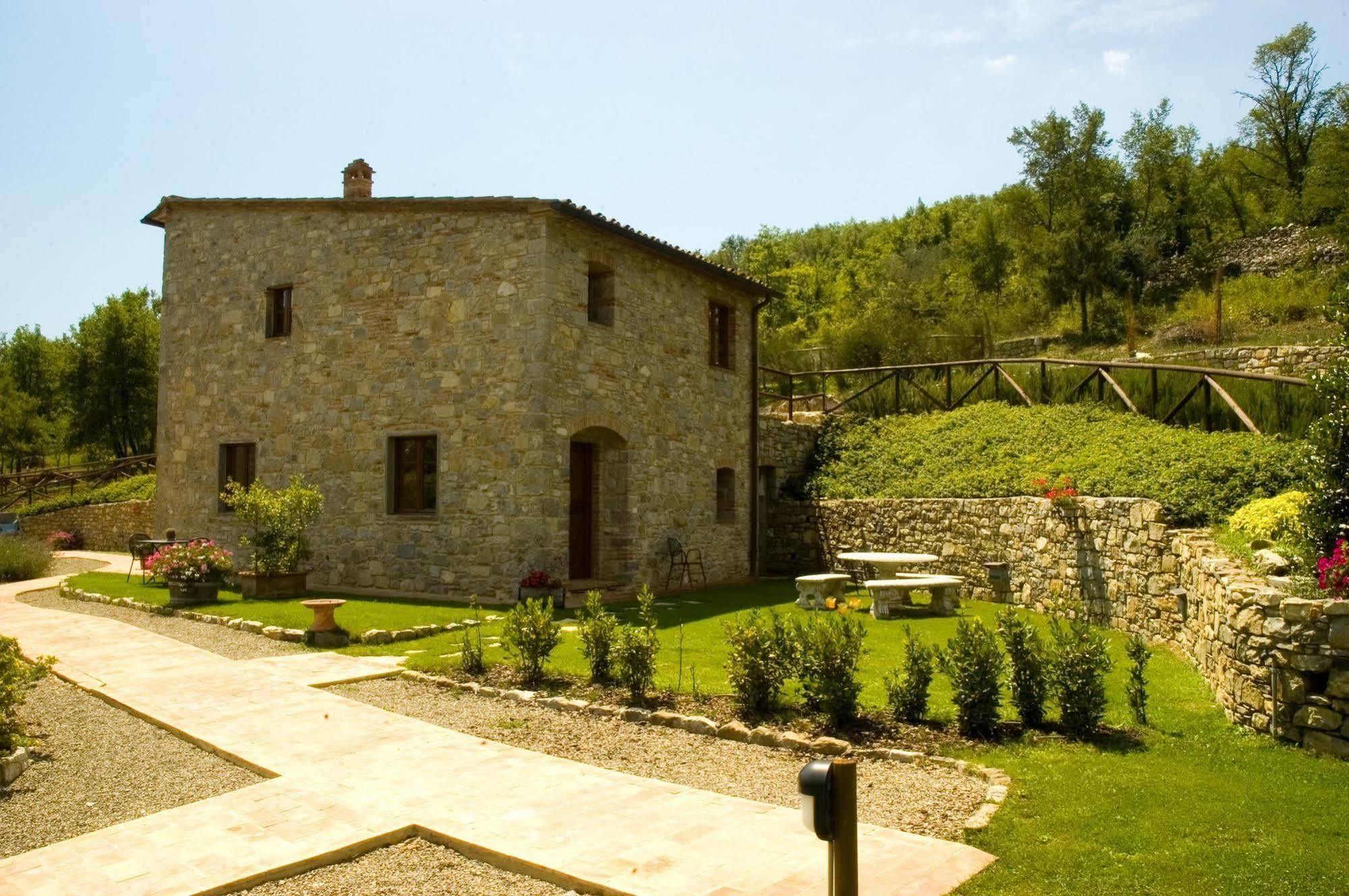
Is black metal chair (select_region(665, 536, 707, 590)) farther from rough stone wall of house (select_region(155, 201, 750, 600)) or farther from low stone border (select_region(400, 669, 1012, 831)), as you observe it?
low stone border (select_region(400, 669, 1012, 831))

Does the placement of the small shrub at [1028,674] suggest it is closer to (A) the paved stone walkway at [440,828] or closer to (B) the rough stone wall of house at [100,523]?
(A) the paved stone walkway at [440,828]

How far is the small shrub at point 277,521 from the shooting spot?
13.6 m

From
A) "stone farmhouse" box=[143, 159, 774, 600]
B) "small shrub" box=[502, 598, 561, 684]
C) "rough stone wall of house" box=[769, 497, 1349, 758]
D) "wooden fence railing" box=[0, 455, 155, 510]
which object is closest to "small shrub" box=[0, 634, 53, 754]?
"small shrub" box=[502, 598, 561, 684]

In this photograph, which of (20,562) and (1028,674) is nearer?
(1028,674)

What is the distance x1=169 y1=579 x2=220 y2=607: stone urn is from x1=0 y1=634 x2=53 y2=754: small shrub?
22.7ft

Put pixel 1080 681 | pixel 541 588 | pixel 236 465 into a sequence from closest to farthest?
1. pixel 1080 681
2. pixel 541 588
3. pixel 236 465

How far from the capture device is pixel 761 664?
6.85m

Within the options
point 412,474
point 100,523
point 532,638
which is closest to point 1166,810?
point 532,638

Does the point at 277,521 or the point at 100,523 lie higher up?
the point at 277,521

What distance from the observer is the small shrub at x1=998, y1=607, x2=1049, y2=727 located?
6379 millimetres

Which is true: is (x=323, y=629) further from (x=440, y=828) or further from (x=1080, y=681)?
(x=1080, y=681)

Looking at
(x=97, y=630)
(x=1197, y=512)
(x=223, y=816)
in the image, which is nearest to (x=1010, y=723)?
(x=223, y=816)

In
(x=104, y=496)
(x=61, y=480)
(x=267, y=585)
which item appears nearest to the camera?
(x=267, y=585)

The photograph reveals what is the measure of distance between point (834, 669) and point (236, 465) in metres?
13.8
